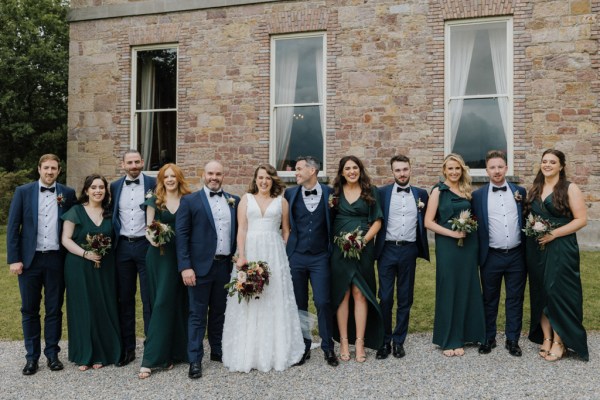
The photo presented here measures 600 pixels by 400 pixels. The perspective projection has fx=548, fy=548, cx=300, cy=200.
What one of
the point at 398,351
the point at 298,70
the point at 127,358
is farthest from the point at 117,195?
the point at 298,70

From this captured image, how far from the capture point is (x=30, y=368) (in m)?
5.05

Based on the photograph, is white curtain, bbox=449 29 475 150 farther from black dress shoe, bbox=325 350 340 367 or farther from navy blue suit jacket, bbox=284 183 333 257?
black dress shoe, bbox=325 350 340 367

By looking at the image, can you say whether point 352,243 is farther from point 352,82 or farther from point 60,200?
point 352,82

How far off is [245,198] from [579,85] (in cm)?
752

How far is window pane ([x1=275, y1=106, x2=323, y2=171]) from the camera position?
11586mm

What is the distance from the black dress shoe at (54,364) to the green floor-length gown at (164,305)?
0.84 metres

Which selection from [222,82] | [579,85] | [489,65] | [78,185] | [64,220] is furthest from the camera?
[78,185]

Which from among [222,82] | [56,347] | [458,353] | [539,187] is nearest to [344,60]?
[222,82]

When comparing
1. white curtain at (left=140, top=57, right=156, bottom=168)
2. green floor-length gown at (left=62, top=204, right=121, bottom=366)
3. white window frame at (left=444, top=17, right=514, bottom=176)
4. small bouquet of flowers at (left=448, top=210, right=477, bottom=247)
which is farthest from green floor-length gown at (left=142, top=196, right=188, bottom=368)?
white curtain at (left=140, top=57, right=156, bottom=168)

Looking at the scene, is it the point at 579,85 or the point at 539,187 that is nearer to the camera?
the point at 539,187

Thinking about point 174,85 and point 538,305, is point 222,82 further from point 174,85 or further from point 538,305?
point 538,305

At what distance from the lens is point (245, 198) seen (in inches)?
209

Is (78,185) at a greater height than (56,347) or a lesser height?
greater

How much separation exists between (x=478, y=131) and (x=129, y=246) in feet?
25.2
